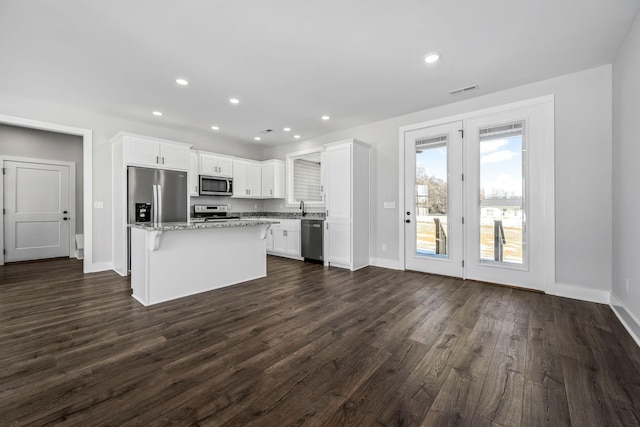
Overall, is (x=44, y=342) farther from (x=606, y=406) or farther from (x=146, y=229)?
(x=606, y=406)

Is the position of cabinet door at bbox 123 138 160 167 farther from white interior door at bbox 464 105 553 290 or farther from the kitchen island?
white interior door at bbox 464 105 553 290

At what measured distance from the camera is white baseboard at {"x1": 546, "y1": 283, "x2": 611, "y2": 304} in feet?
9.99

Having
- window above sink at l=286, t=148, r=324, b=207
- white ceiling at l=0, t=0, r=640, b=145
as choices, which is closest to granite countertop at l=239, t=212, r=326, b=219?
window above sink at l=286, t=148, r=324, b=207

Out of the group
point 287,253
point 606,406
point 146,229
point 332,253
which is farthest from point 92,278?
point 606,406

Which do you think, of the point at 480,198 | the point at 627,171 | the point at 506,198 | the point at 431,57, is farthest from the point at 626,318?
the point at 431,57

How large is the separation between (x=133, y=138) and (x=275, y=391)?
467cm

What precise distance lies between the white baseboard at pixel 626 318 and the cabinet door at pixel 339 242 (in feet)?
10.6

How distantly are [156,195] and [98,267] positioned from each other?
5.60 feet

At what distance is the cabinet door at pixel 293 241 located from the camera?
5.69 m

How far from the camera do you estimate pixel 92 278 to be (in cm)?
412

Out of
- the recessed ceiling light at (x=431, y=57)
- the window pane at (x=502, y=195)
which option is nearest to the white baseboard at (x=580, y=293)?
the window pane at (x=502, y=195)

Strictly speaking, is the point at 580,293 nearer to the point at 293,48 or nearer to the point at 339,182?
the point at 339,182

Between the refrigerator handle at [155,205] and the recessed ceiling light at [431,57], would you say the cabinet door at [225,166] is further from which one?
the recessed ceiling light at [431,57]

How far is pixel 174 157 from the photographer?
4.96m
